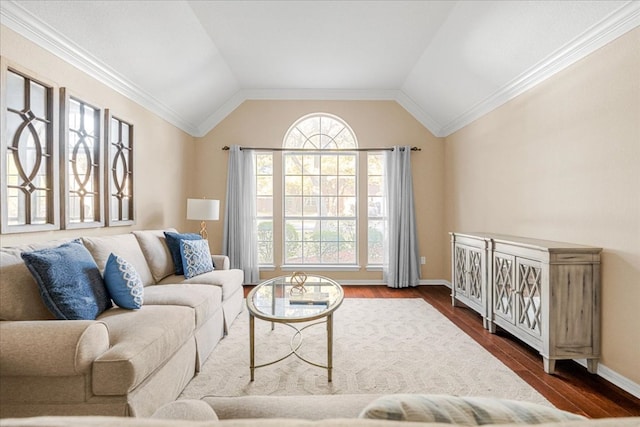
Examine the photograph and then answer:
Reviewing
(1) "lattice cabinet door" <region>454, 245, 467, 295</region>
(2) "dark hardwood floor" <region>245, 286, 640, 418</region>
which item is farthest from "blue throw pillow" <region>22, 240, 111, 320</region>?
(1) "lattice cabinet door" <region>454, 245, 467, 295</region>

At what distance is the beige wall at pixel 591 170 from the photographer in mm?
2043

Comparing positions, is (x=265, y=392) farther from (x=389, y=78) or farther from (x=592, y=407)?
(x=389, y=78)

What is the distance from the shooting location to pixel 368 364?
242cm

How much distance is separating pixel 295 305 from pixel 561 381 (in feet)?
6.39

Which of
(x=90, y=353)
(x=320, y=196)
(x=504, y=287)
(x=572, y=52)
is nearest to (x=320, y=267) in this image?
(x=320, y=196)

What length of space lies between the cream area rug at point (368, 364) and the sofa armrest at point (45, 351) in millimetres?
814

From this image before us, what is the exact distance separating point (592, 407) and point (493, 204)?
2249 millimetres

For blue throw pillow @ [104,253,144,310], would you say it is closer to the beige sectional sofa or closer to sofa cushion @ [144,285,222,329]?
the beige sectional sofa

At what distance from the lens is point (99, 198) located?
2904mm

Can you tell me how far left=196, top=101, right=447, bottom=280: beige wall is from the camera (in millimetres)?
4961

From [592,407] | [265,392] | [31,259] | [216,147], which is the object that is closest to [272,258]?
[216,147]

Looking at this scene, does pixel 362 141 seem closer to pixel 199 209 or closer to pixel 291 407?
pixel 199 209

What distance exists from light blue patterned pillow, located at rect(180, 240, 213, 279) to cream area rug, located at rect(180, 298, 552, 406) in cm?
68

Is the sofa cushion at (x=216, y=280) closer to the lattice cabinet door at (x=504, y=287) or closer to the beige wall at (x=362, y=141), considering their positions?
the beige wall at (x=362, y=141)
